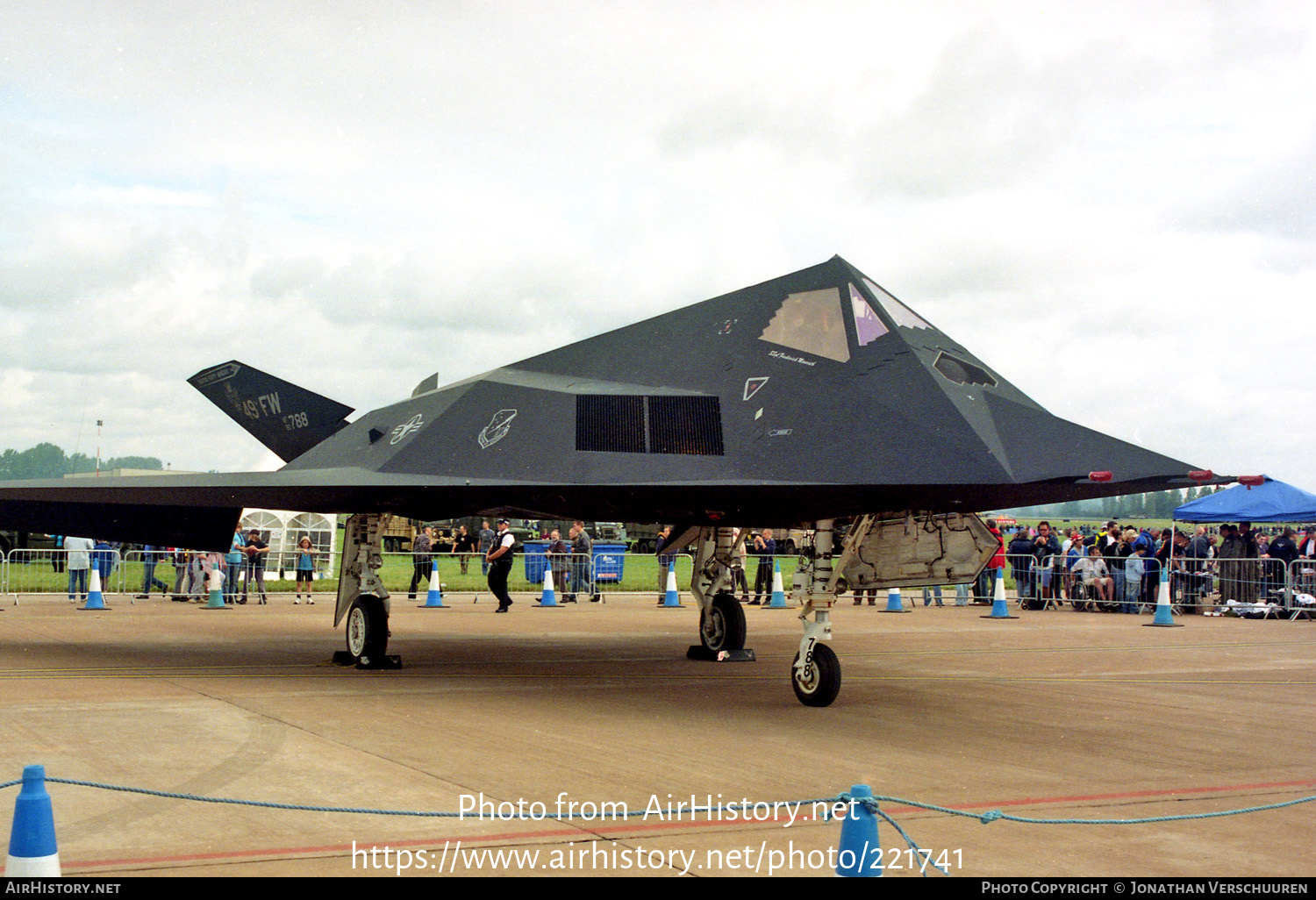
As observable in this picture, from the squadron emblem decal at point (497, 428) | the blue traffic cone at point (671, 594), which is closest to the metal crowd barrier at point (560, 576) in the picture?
the blue traffic cone at point (671, 594)

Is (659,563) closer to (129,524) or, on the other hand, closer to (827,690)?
(129,524)

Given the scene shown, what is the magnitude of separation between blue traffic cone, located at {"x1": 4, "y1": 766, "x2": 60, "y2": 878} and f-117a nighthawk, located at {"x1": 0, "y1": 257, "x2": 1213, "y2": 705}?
237 inches

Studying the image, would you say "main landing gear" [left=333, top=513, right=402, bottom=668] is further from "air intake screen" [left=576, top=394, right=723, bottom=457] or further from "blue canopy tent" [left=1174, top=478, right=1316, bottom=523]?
"blue canopy tent" [left=1174, top=478, right=1316, bottom=523]

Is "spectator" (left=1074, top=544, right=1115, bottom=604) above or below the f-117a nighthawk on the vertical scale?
below

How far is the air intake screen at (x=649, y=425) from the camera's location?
33.1ft

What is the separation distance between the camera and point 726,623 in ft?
46.9

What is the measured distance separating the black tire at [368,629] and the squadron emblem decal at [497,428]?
8.49 ft

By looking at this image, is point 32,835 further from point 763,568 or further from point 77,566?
point 763,568

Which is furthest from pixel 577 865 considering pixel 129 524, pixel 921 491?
pixel 129 524

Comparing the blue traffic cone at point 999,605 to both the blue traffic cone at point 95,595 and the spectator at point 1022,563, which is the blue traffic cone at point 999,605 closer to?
the spectator at point 1022,563

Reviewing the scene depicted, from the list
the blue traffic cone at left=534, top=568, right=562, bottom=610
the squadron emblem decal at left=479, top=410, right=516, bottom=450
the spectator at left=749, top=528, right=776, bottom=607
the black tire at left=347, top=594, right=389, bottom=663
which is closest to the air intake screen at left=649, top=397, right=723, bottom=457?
the squadron emblem decal at left=479, top=410, right=516, bottom=450

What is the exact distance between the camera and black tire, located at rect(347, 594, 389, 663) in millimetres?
12750

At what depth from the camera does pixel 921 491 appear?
880 centimetres

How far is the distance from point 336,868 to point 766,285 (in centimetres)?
691
